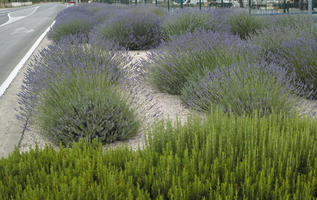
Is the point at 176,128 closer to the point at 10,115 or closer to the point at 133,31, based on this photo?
the point at 10,115

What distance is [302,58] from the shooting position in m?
5.98

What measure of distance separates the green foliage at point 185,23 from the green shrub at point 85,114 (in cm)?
630

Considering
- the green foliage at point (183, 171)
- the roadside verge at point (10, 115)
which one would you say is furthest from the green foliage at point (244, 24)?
the green foliage at point (183, 171)

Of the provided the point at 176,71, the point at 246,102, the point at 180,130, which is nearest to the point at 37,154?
the point at 180,130

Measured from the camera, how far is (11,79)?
28.5ft

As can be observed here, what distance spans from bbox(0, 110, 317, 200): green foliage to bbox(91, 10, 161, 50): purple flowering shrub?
27.6 ft

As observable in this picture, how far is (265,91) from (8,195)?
120 inches

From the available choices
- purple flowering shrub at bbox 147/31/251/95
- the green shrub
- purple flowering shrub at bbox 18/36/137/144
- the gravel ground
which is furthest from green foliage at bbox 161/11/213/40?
the green shrub

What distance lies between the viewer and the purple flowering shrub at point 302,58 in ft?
18.7

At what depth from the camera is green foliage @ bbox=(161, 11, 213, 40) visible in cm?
1059

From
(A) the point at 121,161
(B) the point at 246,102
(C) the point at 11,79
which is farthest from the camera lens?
(C) the point at 11,79

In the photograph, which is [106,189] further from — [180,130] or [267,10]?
[267,10]

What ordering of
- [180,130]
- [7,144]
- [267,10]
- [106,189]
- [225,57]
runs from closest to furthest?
[106,189] < [180,130] < [7,144] < [225,57] < [267,10]

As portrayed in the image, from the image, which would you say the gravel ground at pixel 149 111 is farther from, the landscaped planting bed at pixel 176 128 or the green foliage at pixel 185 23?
the green foliage at pixel 185 23
